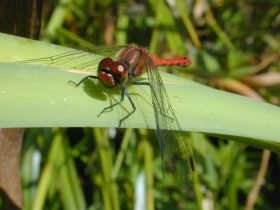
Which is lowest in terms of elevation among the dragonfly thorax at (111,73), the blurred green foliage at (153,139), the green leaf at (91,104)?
the blurred green foliage at (153,139)

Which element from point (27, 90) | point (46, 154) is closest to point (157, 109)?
point (27, 90)

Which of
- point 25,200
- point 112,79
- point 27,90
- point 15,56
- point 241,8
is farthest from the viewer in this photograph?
point 241,8

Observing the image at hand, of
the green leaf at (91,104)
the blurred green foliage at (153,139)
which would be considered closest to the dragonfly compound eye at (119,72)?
the green leaf at (91,104)

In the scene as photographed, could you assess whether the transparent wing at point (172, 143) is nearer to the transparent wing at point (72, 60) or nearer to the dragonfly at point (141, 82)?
the dragonfly at point (141, 82)

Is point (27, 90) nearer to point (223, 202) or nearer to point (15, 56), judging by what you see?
point (15, 56)

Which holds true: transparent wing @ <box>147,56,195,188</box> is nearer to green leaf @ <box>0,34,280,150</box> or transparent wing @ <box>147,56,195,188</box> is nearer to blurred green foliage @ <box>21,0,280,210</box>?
green leaf @ <box>0,34,280,150</box>

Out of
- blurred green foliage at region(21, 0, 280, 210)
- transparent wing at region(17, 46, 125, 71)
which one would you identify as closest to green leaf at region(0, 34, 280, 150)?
transparent wing at region(17, 46, 125, 71)

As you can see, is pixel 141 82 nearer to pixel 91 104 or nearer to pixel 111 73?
pixel 111 73
